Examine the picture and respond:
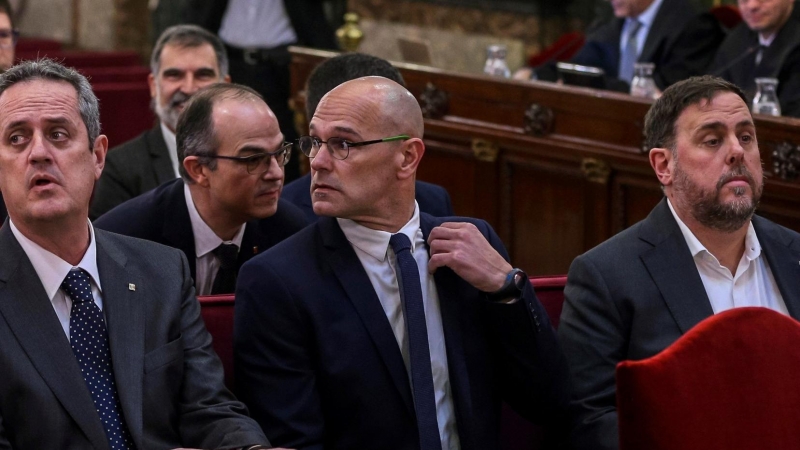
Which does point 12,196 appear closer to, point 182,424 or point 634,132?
point 182,424

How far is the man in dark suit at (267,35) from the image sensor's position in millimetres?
6719

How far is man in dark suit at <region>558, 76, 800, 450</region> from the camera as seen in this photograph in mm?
2479

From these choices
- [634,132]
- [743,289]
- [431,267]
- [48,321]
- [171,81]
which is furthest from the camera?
[634,132]

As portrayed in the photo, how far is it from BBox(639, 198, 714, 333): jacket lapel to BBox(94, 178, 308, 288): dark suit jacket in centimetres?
100

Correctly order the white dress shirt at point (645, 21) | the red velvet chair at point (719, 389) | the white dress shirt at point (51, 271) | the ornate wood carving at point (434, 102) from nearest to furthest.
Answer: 1. the red velvet chair at point (719, 389)
2. the white dress shirt at point (51, 271)
3. the ornate wood carving at point (434, 102)
4. the white dress shirt at point (645, 21)

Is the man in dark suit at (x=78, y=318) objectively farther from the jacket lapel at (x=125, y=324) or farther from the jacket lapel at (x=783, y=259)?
the jacket lapel at (x=783, y=259)

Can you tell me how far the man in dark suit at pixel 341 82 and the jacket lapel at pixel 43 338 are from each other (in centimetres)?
128

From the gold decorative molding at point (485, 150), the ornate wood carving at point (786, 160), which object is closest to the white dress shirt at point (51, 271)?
the ornate wood carving at point (786, 160)

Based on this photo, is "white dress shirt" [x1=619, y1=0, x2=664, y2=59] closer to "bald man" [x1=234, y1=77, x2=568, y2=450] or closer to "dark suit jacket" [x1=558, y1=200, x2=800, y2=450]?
"dark suit jacket" [x1=558, y1=200, x2=800, y2=450]

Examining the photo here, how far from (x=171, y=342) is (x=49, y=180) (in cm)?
37

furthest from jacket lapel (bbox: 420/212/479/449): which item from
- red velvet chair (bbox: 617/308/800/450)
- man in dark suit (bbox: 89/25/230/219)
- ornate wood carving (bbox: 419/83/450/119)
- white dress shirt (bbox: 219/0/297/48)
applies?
white dress shirt (bbox: 219/0/297/48)

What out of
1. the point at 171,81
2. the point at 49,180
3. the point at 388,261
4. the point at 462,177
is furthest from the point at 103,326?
the point at 462,177

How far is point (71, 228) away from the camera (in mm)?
2262

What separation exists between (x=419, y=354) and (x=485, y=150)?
2.90 meters
